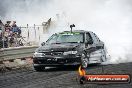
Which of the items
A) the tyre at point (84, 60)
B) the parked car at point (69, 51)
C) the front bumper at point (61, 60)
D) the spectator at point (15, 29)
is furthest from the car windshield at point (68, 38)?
the spectator at point (15, 29)

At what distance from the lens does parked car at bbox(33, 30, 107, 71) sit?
1595 cm

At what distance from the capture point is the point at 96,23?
109 feet

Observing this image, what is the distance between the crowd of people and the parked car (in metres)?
4.53

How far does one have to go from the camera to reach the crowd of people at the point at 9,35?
70.5 feet

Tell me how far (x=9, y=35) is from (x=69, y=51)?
748cm

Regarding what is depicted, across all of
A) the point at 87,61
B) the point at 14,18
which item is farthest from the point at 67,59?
the point at 14,18

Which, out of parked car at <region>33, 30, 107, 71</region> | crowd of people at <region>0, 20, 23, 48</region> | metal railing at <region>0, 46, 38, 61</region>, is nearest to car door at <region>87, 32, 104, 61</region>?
parked car at <region>33, 30, 107, 71</region>

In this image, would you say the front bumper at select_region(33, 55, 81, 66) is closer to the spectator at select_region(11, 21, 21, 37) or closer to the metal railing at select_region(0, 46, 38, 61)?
the metal railing at select_region(0, 46, 38, 61)

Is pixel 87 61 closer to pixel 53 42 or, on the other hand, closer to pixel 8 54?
pixel 53 42

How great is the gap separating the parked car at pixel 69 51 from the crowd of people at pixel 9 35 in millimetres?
4531

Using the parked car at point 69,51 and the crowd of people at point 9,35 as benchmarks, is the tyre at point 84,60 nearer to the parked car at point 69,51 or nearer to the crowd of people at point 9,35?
the parked car at point 69,51

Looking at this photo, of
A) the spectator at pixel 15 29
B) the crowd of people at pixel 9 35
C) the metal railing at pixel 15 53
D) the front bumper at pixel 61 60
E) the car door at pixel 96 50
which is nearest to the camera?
the front bumper at pixel 61 60

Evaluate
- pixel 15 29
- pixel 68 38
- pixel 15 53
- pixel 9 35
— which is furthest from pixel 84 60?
pixel 15 29

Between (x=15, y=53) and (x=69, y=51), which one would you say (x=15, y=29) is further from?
(x=69, y=51)
